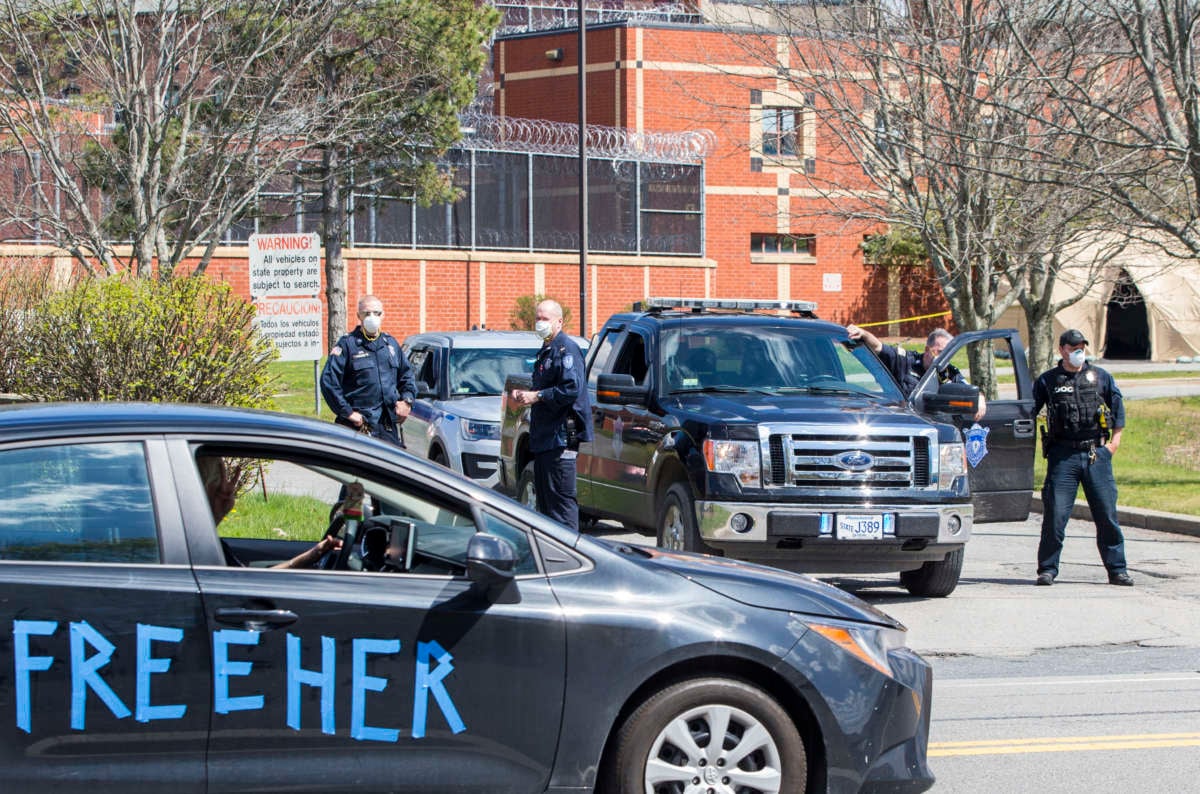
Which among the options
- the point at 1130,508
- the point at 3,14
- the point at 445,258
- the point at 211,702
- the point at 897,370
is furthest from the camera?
the point at 445,258

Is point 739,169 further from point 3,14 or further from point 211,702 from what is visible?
point 211,702

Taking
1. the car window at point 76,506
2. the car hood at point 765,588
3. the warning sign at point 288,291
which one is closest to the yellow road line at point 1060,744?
the car hood at point 765,588

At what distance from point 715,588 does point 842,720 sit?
1.95 ft

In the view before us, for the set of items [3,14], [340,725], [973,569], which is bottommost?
[973,569]

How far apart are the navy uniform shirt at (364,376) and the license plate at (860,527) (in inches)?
176

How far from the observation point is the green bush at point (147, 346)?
11.8m

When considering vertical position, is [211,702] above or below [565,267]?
below

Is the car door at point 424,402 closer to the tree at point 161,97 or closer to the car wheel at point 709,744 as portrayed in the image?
the tree at point 161,97

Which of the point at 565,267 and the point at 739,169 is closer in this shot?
the point at 565,267

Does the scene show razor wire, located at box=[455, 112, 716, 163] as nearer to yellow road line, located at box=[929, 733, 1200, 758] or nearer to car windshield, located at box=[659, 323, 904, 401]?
car windshield, located at box=[659, 323, 904, 401]

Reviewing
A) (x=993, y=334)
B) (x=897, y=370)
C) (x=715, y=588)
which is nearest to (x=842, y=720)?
(x=715, y=588)

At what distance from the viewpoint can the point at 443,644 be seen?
4.62 meters

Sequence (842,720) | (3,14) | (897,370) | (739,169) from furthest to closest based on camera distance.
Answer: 1. (739,169)
2. (3,14)
3. (897,370)
4. (842,720)

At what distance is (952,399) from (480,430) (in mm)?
A: 5739
